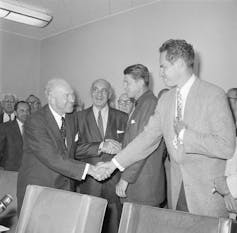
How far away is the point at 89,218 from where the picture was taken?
1392mm

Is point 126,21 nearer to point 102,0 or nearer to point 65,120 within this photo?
point 102,0

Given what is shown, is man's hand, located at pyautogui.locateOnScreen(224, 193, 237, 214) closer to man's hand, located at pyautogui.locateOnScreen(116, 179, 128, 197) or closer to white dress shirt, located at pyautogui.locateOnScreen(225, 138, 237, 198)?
white dress shirt, located at pyautogui.locateOnScreen(225, 138, 237, 198)

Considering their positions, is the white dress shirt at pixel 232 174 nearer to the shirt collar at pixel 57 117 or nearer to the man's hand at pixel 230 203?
the man's hand at pixel 230 203

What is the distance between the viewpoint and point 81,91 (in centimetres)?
648

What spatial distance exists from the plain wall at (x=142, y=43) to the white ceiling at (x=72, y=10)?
0.12 metres

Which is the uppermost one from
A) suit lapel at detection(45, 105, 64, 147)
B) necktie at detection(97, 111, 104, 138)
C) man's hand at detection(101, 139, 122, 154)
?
necktie at detection(97, 111, 104, 138)

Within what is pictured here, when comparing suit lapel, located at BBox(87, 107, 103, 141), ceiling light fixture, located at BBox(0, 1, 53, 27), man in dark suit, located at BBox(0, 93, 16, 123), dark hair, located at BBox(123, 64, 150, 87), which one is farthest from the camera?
man in dark suit, located at BBox(0, 93, 16, 123)

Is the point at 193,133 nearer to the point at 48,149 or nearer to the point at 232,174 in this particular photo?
the point at 232,174

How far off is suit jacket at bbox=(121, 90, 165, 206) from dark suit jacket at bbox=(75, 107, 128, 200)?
596 millimetres

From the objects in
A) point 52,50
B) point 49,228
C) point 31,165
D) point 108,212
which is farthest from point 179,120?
point 52,50

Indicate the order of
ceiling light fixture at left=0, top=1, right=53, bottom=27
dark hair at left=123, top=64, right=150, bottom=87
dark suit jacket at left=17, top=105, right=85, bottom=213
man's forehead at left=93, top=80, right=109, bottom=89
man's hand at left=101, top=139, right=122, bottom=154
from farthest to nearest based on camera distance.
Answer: ceiling light fixture at left=0, top=1, right=53, bottom=27 < man's forehead at left=93, top=80, right=109, bottom=89 < man's hand at left=101, top=139, right=122, bottom=154 < dark hair at left=123, top=64, right=150, bottom=87 < dark suit jacket at left=17, top=105, right=85, bottom=213

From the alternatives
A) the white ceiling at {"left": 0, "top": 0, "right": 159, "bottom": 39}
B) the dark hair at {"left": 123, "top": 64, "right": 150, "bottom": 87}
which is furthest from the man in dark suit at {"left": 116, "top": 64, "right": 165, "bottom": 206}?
the white ceiling at {"left": 0, "top": 0, "right": 159, "bottom": 39}

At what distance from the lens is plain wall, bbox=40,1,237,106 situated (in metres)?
4.52

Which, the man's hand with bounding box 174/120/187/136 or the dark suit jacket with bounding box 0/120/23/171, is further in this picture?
the dark suit jacket with bounding box 0/120/23/171
